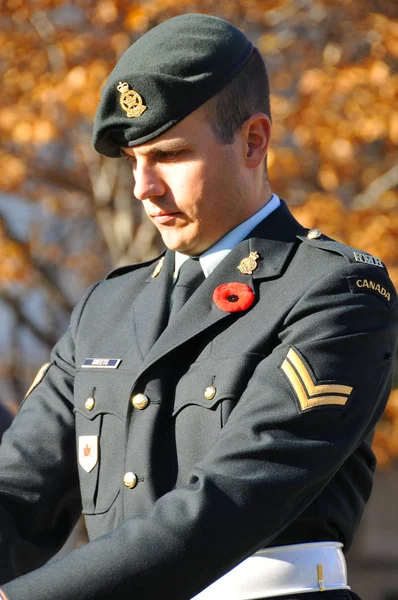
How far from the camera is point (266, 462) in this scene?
2086 millimetres

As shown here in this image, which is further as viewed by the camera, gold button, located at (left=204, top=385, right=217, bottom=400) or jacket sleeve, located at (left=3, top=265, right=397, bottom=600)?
gold button, located at (left=204, top=385, right=217, bottom=400)

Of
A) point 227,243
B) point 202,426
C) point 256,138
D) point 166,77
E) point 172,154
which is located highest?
point 166,77

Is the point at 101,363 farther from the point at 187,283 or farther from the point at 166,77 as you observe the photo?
the point at 166,77

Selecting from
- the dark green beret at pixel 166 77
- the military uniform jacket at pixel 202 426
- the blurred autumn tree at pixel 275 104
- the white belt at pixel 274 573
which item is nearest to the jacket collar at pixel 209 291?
the military uniform jacket at pixel 202 426

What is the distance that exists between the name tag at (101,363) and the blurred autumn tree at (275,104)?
4371 mm

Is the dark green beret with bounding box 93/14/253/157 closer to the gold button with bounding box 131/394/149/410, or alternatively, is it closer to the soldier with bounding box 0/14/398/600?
the soldier with bounding box 0/14/398/600

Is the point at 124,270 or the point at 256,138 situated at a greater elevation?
the point at 256,138

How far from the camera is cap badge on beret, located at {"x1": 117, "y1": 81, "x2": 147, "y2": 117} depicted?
2465 mm

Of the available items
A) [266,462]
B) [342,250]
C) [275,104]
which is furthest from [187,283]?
[275,104]

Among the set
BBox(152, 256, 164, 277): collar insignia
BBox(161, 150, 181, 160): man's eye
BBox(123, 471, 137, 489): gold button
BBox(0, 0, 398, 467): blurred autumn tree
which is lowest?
BBox(0, 0, 398, 467): blurred autumn tree

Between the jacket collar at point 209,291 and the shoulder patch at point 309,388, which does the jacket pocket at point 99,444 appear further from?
the shoulder patch at point 309,388

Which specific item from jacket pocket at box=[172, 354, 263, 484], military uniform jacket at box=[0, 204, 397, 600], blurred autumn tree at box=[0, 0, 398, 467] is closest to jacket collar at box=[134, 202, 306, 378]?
military uniform jacket at box=[0, 204, 397, 600]

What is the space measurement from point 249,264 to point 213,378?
1.06ft

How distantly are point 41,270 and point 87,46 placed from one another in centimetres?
180
